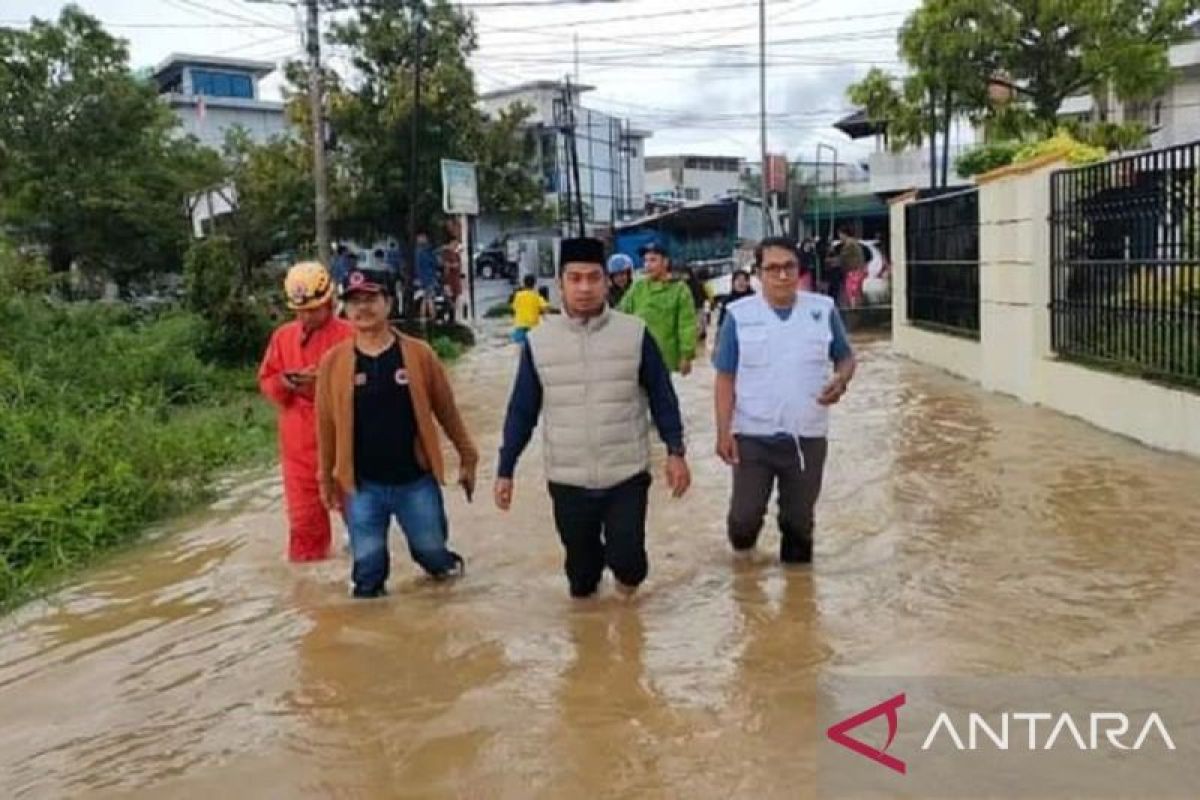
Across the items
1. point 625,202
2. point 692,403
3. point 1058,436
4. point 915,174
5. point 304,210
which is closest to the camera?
point 1058,436

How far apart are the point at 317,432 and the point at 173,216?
25740 mm

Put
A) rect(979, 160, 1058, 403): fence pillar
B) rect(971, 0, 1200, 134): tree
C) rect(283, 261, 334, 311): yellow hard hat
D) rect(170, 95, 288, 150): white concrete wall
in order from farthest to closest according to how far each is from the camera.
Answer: rect(170, 95, 288, 150): white concrete wall → rect(971, 0, 1200, 134): tree → rect(979, 160, 1058, 403): fence pillar → rect(283, 261, 334, 311): yellow hard hat

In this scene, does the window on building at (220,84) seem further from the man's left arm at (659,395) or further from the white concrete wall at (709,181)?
the man's left arm at (659,395)

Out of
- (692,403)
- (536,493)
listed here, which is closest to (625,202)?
(692,403)

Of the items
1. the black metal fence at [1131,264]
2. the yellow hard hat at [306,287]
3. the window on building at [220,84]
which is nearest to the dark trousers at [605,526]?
the yellow hard hat at [306,287]

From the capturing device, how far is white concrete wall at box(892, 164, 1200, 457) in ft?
30.6

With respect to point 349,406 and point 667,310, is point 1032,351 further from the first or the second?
point 349,406

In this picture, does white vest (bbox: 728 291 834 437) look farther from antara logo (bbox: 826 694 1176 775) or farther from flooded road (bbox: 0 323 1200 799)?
antara logo (bbox: 826 694 1176 775)

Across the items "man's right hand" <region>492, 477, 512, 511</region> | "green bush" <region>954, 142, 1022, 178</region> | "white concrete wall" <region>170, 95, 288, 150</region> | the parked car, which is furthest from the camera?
"white concrete wall" <region>170, 95, 288, 150</region>

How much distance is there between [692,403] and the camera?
13.8 meters

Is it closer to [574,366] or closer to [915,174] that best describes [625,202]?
[915,174]

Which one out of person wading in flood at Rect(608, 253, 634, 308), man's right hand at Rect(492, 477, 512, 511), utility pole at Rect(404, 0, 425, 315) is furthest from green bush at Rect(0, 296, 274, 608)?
utility pole at Rect(404, 0, 425, 315)

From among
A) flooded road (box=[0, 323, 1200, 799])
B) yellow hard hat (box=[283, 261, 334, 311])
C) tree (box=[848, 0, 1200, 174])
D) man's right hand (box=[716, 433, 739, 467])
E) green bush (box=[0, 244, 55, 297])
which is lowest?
flooded road (box=[0, 323, 1200, 799])

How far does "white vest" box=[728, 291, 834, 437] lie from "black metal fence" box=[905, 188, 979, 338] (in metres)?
8.63
